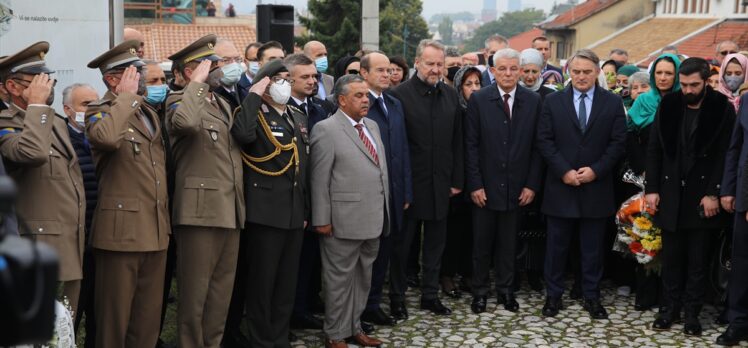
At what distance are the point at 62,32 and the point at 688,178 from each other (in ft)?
16.7

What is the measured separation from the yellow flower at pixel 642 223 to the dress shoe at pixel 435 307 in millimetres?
1702

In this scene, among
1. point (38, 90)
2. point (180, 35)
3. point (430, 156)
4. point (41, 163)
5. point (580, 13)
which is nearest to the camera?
point (41, 163)

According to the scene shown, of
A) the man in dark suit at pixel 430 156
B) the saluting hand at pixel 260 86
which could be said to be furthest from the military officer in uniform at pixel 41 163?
the man in dark suit at pixel 430 156

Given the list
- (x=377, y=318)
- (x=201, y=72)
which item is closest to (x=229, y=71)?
(x=201, y=72)

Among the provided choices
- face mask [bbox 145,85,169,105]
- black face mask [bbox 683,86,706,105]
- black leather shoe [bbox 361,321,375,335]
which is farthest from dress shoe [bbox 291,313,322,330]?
black face mask [bbox 683,86,706,105]

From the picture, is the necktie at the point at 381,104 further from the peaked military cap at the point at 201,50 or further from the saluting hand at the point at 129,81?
the saluting hand at the point at 129,81

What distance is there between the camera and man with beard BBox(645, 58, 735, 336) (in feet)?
22.2

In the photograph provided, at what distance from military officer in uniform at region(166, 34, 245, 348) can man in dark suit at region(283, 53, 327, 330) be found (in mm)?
652

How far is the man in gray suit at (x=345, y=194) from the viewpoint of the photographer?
621 centimetres

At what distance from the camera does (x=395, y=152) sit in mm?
6879

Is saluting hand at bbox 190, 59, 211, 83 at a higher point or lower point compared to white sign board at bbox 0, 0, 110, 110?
lower

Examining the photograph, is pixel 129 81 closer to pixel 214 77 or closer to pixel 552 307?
pixel 214 77

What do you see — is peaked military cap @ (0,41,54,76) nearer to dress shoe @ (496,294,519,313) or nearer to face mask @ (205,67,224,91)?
face mask @ (205,67,224,91)

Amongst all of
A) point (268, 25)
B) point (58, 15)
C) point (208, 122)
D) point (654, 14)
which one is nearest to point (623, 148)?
point (208, 122)
